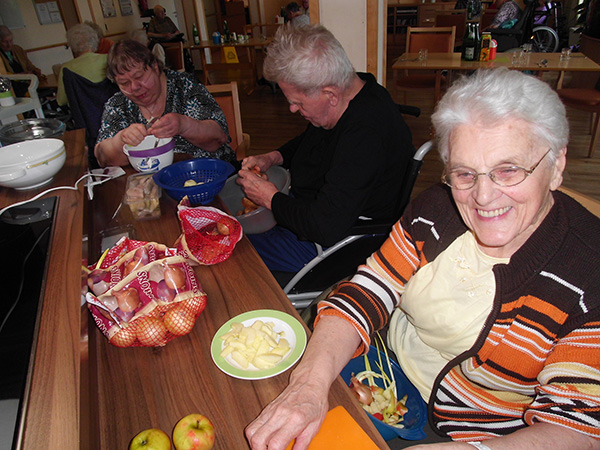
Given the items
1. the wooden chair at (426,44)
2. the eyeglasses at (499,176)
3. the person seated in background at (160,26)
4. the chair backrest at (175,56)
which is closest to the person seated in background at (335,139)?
the eyeglasses at (499,176)

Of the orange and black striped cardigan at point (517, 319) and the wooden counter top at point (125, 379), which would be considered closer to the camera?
the wooden counter top at point (125, 379)

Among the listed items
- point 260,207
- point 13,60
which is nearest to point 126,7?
point 13,60

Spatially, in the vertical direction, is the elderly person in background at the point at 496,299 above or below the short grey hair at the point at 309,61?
below

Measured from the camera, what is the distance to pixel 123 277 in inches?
41.4

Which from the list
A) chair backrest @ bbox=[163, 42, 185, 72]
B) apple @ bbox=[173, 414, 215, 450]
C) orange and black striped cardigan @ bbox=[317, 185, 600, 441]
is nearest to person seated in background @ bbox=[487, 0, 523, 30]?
chair backrest @ bbox=[163, 42, 185, 72]

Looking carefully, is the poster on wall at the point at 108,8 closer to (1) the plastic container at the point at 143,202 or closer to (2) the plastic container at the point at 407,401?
(1) the plastic container at the point at 143,202

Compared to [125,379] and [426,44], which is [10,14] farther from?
[125,379]

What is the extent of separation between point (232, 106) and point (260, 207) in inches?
46.0

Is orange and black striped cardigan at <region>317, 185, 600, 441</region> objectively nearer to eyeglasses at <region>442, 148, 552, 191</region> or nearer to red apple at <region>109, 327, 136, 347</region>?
eyeglasses at <region>442, 148, 552, 191</region>

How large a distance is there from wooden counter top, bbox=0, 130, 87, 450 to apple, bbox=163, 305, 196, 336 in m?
0.20

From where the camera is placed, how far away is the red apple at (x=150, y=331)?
93 cm

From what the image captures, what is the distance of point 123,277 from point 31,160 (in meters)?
0.60

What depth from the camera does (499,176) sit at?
866 millimetres

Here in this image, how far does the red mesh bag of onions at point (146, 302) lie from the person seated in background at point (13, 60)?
16.7ft
